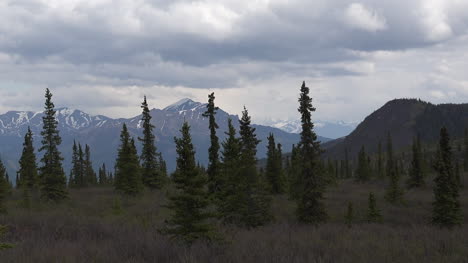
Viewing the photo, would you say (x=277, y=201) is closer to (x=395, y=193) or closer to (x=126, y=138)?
(x=395, y=193)

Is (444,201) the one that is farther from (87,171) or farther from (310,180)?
(87,171)

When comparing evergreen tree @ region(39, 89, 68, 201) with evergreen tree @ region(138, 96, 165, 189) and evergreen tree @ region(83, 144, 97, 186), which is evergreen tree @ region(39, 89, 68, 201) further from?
evergreen tree @ region(83, 144, 97, 186)

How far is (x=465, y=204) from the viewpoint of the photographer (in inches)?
1473

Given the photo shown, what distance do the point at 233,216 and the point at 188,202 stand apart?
11399mm

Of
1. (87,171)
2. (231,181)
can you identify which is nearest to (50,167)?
(231,181)

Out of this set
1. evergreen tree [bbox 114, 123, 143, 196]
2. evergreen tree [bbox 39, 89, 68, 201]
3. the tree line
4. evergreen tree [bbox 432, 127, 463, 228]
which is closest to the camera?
the tree line

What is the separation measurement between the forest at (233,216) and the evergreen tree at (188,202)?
0.11 ft

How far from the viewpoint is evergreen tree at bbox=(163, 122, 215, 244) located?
11039mm

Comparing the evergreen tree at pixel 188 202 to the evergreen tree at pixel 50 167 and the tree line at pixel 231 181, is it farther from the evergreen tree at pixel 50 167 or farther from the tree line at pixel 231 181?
the evergreen tree at pixel 50 167

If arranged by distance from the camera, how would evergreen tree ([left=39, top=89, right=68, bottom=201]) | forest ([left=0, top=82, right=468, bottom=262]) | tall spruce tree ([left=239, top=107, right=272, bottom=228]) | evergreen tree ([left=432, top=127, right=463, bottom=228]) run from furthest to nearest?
evergreen tree ([left=39, top=89, right=68, bottom=201])
evergreen tree ([left=432, top=127, right=463, bottom=228])
tall spruce tree ([left=239, top=107, right=272, bottom=228])
forest ([left=0, top=82, right=468, bottom=262])

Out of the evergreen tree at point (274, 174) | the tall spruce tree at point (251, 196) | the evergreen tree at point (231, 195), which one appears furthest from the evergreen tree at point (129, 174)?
the tall spruce tree at point (251, 196)

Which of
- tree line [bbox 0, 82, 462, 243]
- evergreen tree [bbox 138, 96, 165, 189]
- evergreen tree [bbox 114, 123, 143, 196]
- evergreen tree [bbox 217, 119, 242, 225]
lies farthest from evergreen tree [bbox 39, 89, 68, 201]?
evergreen tree [bbox 217, 119, 242, 225]

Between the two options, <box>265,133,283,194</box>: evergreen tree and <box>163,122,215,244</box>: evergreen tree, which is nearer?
<box>163,122,215,244</box>: evergreen tree

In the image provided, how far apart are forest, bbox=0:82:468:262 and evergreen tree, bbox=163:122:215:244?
3 centimetres
